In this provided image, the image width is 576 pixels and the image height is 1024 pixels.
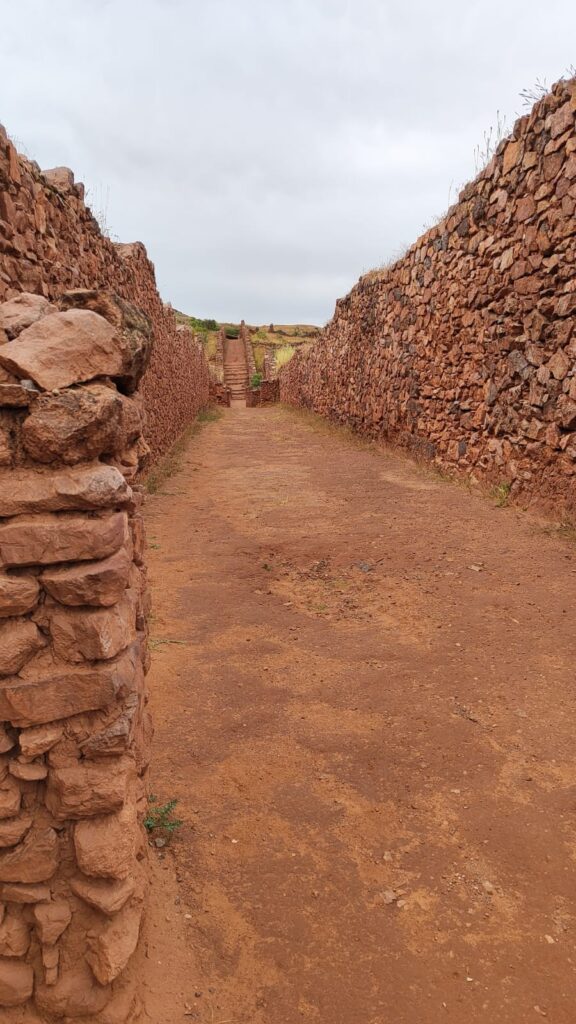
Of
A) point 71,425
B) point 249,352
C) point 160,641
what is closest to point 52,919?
point 71,425

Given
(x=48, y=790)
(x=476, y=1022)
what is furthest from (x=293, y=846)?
(x=48, y=790)

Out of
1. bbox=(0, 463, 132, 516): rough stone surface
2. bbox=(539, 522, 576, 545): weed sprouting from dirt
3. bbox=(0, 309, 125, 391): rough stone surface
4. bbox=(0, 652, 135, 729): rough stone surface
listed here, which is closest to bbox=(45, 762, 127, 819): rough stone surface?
bbox=(0, 652, 135, 729): rough stone surface

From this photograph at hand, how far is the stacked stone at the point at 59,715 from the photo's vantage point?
5.40 ft

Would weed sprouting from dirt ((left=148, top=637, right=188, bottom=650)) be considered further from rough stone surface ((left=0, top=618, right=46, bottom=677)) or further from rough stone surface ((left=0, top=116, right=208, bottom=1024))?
rough stone surface ((left=0, top=618, right=46, bottom=677))

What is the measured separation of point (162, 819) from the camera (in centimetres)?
245

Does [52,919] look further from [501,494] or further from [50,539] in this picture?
[501,494]

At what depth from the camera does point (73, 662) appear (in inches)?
66.6

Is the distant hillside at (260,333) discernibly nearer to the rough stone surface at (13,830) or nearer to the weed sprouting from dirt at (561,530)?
the weed sprouting from dirt at (561,530)

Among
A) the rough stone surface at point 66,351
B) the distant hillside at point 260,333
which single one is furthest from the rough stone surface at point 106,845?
the distant hillside at point 260,333

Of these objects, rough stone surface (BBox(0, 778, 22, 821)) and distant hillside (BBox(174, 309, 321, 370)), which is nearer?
rough stone surface (BBox(0, 778, 22, 821))

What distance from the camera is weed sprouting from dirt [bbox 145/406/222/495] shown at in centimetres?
878

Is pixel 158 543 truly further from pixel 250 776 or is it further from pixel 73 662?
pixel 73 662

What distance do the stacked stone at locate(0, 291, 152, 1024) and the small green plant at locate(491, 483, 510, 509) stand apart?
6195mm

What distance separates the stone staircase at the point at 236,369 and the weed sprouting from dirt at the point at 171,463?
14077mm
